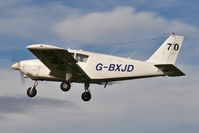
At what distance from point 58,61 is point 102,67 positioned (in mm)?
2510

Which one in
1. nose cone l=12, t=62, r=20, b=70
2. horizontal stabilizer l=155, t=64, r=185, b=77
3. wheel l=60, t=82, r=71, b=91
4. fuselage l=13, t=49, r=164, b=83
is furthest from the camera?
nose cone l=12, t=62, r=20, b=70

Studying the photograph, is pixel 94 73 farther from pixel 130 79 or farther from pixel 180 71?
pixel 180 71

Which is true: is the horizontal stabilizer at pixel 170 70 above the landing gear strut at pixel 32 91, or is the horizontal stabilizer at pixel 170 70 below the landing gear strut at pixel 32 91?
above

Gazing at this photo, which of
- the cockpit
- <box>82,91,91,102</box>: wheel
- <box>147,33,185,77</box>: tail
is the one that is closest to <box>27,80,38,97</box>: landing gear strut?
<box>82,91,91,102</box>: wheel

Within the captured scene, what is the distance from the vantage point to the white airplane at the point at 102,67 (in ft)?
73.0

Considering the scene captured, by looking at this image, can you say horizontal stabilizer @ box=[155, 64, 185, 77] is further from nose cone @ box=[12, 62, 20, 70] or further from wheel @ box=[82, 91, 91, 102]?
nose cone @ box=[12, 62, 20, 70]

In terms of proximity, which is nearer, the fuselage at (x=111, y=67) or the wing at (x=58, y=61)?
the wing at (x=58, y=61)

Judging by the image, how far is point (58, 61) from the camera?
21.7 meters

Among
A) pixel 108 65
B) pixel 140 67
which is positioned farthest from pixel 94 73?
pixel 140 67

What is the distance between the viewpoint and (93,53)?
22906 mm

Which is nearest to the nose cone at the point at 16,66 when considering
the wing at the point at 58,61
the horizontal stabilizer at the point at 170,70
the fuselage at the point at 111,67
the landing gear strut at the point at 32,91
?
the landing gear strut at the point at 32,91

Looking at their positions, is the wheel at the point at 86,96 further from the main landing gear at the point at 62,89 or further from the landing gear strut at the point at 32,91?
the landing gear strut at the point at 32,91

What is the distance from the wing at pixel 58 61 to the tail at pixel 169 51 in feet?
13.1

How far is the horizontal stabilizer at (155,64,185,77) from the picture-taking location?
71.5 feet
